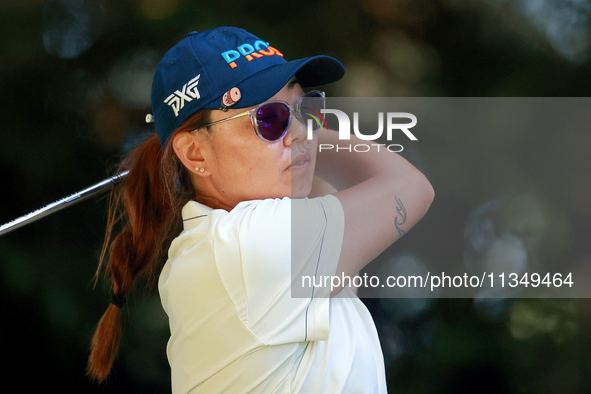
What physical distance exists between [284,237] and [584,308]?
1033 mm

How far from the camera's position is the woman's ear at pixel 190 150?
799mm

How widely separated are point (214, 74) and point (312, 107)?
0.18 m

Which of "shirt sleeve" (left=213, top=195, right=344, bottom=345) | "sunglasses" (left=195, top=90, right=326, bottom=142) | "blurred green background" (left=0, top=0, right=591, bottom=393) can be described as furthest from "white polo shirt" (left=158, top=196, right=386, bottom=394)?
"blurred green background" (left=0, top=0, right=591, bottom=393)

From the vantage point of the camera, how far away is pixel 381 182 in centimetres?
80

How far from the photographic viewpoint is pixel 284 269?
66 cm

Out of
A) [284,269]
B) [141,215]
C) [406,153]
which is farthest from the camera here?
[406,153]

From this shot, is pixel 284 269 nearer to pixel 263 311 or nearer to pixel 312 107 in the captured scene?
pixel 263 311

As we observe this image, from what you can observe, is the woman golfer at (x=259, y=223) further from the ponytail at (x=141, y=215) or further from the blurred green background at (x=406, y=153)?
the blurred green background at (x=406, y=153)

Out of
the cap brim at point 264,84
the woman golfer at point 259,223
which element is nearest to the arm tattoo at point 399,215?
the woman golfer at point 259,223

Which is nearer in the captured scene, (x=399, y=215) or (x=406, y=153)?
(x=399, y=215)

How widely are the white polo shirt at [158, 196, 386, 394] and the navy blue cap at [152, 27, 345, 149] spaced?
17 centimetres

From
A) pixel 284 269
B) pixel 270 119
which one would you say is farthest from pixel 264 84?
pixel 284 269

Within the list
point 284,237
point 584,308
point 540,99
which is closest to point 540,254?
point 584,308

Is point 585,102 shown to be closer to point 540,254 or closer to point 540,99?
point 540,99
